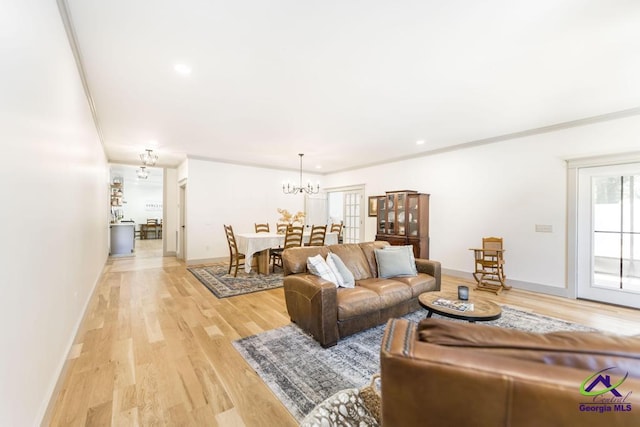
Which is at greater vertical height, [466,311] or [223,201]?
[223,201]

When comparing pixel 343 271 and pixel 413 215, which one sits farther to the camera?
pixel 413 215

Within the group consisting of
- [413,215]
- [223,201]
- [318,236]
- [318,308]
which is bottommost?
[318,308]

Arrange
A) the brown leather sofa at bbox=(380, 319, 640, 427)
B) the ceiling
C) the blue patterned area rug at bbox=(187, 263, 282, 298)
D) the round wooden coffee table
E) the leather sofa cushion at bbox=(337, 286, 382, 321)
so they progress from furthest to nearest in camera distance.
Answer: the blue patterned area rug at bbox=(187, 263, 282, 298)
the leather sofa cushion at bbox=(337, 286, 382, 321)
the round wooden coffee table
the ceiling
the brown leather sofa at bbox=(380, 319, 640, 427)

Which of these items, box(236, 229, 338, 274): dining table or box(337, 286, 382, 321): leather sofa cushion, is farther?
box(236, 229, 338, 274): dining table

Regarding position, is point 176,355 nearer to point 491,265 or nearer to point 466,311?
point 466,311

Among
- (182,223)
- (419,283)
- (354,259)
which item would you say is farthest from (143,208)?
(419,283)

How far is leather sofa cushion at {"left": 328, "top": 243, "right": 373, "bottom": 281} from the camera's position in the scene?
3465 mm

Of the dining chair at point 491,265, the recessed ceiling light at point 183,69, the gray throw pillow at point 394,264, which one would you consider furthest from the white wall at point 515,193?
the recessed ceiling light at point 183,69

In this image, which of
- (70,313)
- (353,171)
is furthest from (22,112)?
(353,171)

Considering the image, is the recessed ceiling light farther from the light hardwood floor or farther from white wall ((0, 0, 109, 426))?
the light hardwood floor

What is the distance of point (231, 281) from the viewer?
476 centimetres

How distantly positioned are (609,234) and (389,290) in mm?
3510

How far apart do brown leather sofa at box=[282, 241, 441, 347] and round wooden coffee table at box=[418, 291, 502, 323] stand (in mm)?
437

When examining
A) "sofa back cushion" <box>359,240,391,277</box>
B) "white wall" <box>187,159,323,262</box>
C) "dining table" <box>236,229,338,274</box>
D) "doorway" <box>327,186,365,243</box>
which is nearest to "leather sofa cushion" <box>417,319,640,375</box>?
"sofa back cushion" <box>359,240,391,277</box>
